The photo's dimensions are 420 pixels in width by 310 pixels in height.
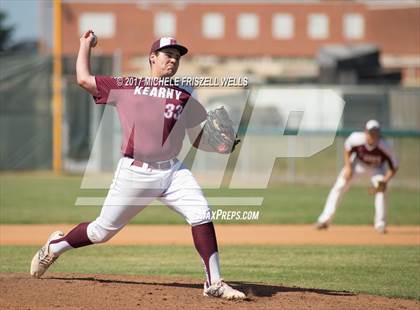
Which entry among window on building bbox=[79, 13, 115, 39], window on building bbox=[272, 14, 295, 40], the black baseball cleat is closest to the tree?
window on building bbox=[79, 13, 115, 39]

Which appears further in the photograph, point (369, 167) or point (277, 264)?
point (369, 167)

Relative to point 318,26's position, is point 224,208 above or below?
below

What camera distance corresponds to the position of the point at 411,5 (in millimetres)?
49875

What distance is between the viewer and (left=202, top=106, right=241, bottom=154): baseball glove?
7.44 meters

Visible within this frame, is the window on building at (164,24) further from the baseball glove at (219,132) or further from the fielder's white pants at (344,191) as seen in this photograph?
the baseball glove at (219,132)

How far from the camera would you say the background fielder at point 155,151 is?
23.0 feet

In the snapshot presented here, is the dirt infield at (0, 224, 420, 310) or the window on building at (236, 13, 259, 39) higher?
the window on building at (236, 13, 259, 39)

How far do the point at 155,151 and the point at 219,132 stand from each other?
72 cm

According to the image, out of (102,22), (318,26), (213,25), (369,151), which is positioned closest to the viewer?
(369,151)

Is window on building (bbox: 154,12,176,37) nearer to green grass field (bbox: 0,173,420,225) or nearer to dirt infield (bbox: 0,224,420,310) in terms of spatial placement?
green grass field (bbox: 0,173,420,225)

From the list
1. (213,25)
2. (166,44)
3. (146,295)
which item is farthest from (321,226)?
(213,25)

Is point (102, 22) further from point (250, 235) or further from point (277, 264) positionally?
point (277, 264)

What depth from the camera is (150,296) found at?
7.20 meters

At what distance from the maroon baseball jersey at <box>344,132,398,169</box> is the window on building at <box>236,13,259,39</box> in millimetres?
44916
